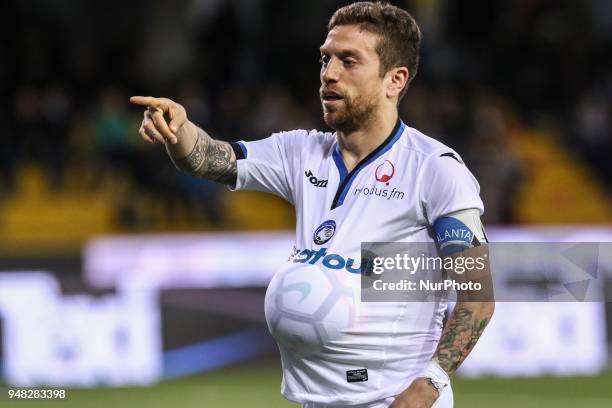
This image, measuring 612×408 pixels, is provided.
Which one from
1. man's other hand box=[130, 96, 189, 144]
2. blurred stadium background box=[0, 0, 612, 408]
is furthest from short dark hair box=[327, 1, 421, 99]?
blurred stadium background box=[0, 0, 612, 408]

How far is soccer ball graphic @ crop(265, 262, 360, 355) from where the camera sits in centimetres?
421

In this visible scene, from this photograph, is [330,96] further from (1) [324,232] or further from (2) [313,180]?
(1) [324,232]

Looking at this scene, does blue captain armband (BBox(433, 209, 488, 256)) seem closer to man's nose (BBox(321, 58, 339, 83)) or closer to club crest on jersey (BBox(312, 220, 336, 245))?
club crest on jersey (BBox(312, 220, 336, 245))

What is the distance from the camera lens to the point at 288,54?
16.8 meters

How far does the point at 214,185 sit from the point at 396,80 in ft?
30.5

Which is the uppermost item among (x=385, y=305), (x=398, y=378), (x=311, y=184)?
Result: (x=311, y=184)

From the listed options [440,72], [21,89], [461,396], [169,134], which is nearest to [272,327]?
[169,134]

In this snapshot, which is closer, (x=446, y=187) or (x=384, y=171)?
(x=446, y=187)

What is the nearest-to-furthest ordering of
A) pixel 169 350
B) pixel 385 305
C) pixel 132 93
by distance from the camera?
pixel 385 305
pixel 169 350
pixel 132 93

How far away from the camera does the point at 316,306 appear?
421 centimetres

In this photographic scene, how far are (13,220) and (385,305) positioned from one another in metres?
10.1

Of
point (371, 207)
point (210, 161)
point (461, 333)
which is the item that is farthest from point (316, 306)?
point (210, 161)

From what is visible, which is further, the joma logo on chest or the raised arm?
the joma logo on chest

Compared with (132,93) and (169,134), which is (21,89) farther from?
(169,134)
